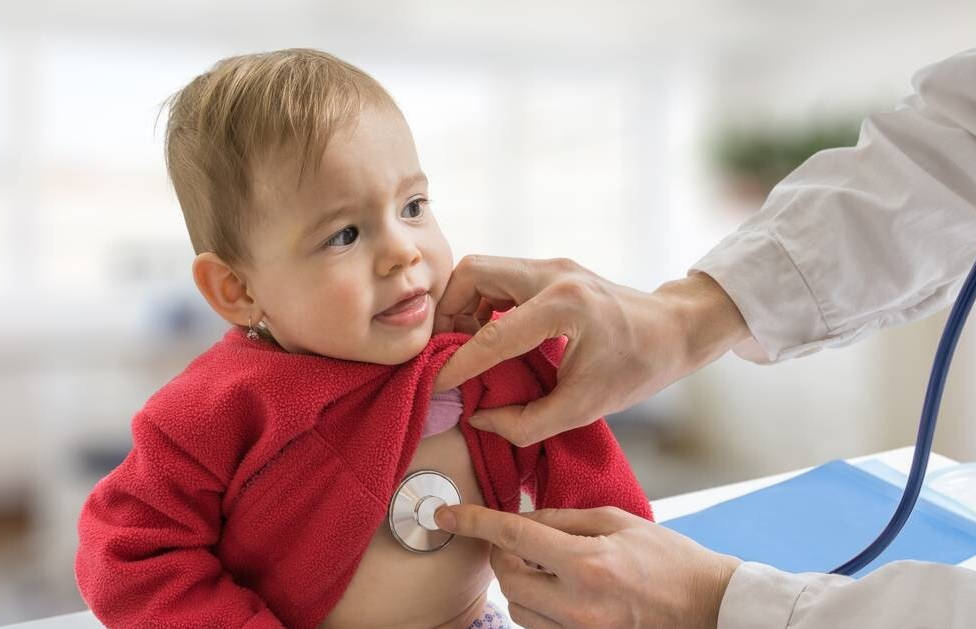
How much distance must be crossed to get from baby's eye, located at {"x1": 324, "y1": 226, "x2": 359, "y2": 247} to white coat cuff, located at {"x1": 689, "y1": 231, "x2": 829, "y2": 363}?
1.39 feet

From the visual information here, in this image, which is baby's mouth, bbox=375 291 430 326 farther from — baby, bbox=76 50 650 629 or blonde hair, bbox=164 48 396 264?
blonde hair, bbox=164 48 396 264

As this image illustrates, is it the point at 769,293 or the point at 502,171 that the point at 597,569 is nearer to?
the point at 769,293

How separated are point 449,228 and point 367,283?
3294mm

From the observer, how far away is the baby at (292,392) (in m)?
0.77

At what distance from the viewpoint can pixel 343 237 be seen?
796mm

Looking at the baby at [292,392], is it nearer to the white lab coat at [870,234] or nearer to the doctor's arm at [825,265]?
the doctor's arm at [825,265]

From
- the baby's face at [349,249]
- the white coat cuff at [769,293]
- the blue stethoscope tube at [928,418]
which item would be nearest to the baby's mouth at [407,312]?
the baby's face at [349,249]

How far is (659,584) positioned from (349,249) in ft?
1.39

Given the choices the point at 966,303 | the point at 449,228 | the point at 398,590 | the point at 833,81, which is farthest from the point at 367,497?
the point at 833,81

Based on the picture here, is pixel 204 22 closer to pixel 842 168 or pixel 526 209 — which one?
pixel 526 209

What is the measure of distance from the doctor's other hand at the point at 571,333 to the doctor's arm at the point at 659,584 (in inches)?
3.7

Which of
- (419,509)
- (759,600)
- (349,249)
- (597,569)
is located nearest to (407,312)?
(349,249)

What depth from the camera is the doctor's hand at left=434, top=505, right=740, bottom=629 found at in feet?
2.62

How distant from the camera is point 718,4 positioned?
13.1ft
